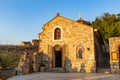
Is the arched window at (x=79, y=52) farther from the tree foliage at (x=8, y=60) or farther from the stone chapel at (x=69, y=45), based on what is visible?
the tree foliage at (x=8, y=60)

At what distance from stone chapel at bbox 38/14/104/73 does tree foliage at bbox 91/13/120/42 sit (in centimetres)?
694

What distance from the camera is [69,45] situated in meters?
22.4

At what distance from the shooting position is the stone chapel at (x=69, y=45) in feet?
70.4

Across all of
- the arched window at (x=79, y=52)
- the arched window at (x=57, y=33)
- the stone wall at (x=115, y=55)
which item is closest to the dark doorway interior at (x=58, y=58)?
the arched window at (x=57, y=33)

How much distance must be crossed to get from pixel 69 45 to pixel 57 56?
237 centimetres

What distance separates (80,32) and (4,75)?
29.7ft

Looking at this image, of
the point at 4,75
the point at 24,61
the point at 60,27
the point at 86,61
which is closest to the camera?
the point at 4,75

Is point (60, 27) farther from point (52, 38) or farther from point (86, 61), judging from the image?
point (86, 61)

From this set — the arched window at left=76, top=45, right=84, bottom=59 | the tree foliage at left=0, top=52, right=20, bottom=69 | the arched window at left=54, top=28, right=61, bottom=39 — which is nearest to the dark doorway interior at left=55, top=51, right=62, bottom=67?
the arched window at left=54, top=28, right=61, bottom=39

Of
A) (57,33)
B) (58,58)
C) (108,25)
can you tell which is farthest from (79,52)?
(108,25)

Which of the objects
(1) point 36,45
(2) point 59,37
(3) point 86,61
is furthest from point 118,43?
(1) point 36,45

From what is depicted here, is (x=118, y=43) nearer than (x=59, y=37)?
Yes

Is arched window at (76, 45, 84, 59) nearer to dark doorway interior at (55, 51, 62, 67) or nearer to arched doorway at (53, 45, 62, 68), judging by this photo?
arched doorway at (53, 45, 62, 68)

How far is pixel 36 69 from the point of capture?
72.7 feet
